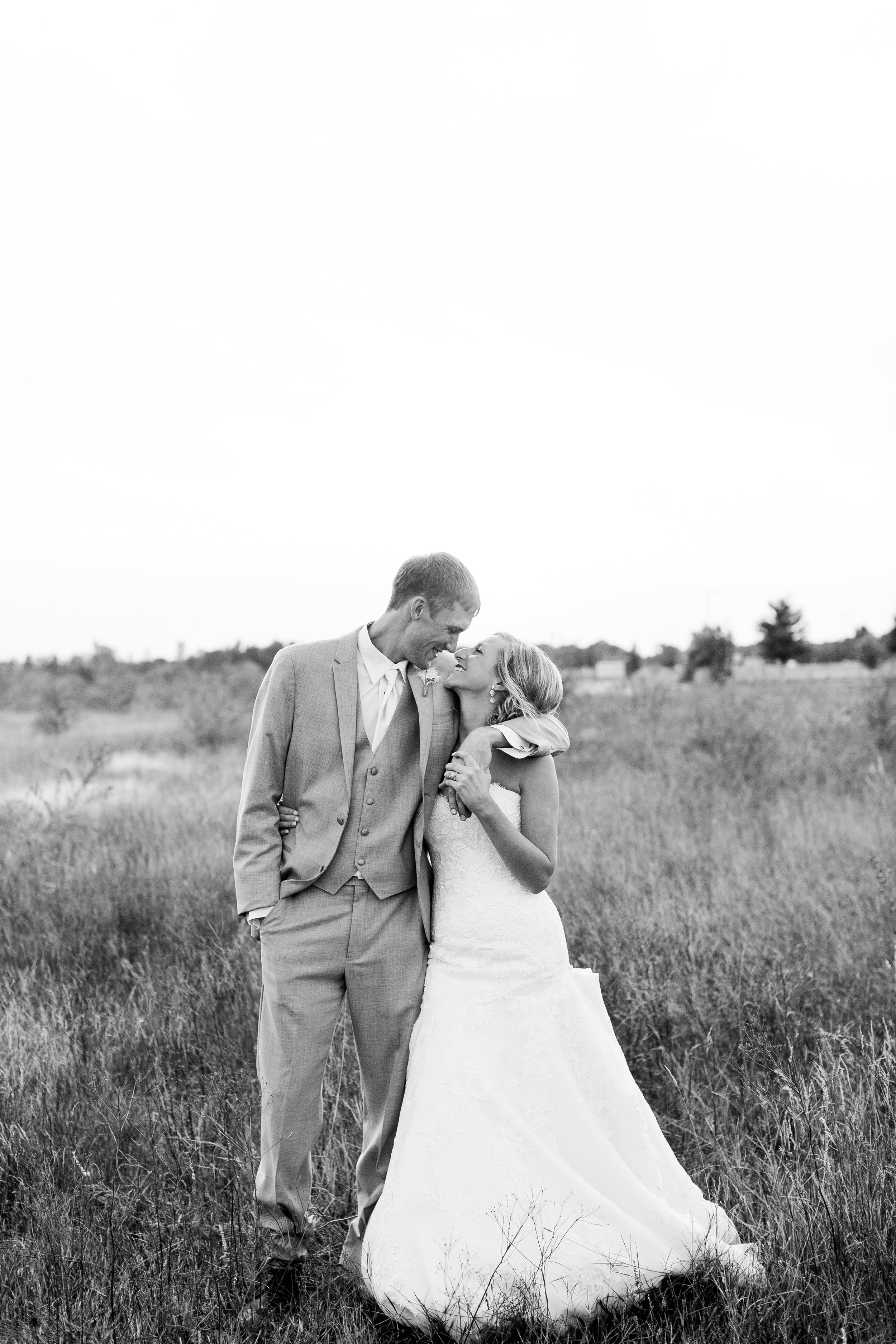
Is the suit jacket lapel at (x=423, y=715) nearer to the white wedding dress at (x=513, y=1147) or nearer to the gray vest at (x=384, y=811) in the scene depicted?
the gray vest at (x=384, y=811)

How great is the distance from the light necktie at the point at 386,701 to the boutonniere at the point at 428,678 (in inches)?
3.2

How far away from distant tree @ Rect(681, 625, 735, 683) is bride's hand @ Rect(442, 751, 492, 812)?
2489cm

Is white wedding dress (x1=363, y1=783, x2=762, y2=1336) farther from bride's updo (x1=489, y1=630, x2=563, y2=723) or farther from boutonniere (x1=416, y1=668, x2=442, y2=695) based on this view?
boutonniere (x1=416, y1=668, x2=442, y2=695)

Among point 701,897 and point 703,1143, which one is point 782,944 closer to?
point 701,897

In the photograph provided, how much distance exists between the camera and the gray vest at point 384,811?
3.09 metres

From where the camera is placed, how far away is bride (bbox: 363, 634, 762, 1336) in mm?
2750

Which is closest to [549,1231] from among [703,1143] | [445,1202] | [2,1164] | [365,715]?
[445,1202]

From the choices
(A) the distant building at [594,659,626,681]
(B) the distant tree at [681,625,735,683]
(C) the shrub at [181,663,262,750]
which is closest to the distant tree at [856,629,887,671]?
(B) the distant tree at [681,625,735,683]

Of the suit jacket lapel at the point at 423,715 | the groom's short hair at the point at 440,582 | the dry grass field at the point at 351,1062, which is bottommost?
the dry grass field at the point at 351,1062

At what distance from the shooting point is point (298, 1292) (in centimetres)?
298

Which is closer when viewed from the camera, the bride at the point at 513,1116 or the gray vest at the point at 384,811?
the bride at the point at 513,1116

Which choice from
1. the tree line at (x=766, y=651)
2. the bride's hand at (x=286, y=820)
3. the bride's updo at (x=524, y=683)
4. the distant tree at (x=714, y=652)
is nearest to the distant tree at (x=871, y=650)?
the tree line at (x=766, y=651)

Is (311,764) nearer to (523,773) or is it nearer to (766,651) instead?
(523,773)

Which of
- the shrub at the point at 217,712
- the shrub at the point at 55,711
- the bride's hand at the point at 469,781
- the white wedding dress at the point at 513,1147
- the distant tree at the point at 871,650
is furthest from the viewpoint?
the distant tree at the point at 871,650
